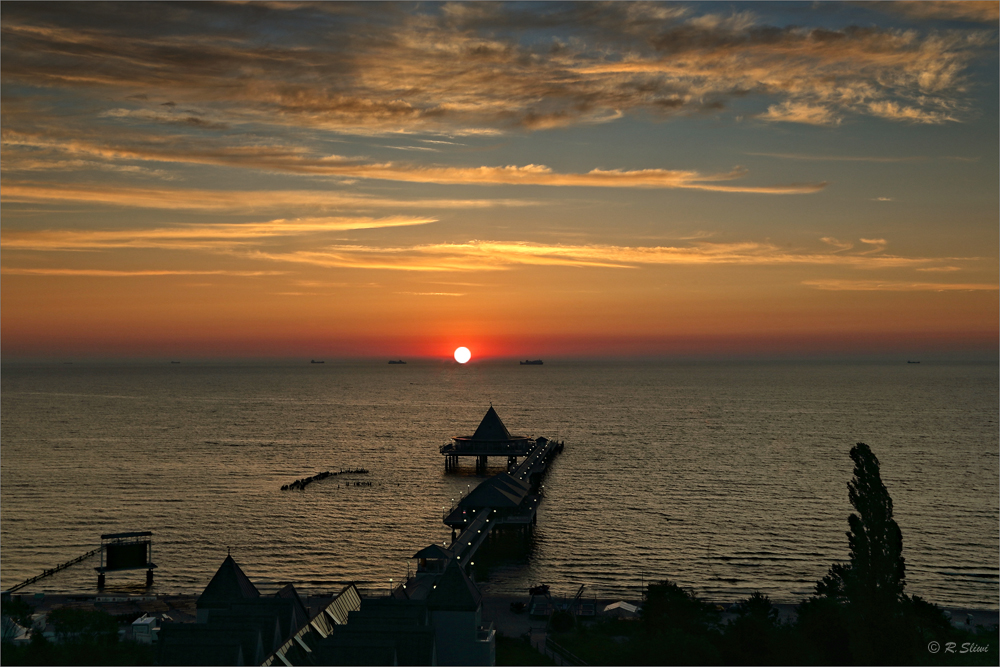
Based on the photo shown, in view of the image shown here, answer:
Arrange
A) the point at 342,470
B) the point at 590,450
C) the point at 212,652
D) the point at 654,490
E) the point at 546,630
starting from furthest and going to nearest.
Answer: the point at 590,450
the point at 342,470
the point at 654,490
the point at 546,630
the point at 212,652

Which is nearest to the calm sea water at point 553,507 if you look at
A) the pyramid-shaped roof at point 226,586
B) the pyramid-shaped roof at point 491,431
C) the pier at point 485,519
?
the pier at point 485,519

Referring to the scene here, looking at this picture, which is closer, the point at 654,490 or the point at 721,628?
the point at 721,628

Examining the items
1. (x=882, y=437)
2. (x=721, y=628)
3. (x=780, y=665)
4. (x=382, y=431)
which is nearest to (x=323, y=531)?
(x=721, y=628)

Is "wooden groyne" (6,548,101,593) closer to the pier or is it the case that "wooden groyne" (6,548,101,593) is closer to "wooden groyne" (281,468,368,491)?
the pier

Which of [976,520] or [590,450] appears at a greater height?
[590,450]

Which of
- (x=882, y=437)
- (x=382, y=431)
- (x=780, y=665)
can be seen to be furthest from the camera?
(x=382, y=431)

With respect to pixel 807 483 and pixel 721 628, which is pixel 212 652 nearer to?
pixel 721 628

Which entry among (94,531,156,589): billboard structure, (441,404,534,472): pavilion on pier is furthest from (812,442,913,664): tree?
(441,404,534,472): pavilion on pier


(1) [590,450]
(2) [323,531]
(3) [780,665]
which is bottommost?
(3) [780,665]

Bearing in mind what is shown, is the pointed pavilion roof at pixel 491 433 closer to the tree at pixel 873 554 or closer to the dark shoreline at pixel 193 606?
the dark shoreline at pixel 193 606

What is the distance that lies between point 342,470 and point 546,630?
2696 inches

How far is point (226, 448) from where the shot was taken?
134125mm

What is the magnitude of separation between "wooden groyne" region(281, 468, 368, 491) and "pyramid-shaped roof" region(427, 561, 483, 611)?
62.7 m

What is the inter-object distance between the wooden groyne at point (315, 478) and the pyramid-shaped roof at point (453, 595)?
206 feet
